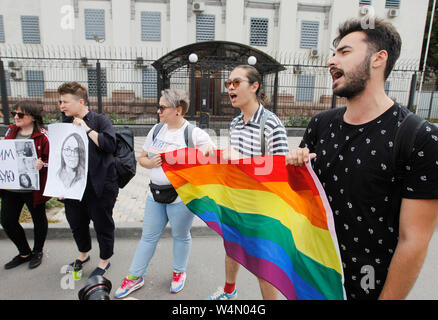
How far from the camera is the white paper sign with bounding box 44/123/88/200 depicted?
9.50 feet

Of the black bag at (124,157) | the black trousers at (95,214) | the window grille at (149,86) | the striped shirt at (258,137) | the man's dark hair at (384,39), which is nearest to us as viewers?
the man's dark hair at (384,39)

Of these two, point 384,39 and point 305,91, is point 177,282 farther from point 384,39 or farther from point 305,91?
point 305,91

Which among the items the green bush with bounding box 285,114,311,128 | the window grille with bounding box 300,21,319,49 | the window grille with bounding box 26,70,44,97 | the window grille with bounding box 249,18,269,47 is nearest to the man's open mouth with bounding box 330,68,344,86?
the green bush with bounding box 285,114,311,128

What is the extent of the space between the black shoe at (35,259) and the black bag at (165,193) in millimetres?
1916

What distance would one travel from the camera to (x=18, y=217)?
11.2ft

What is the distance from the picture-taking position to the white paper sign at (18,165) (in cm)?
325

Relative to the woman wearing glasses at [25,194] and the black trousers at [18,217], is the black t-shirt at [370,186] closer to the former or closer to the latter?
the woman wearing glasses at [25,194]

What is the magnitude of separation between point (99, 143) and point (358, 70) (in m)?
2.42

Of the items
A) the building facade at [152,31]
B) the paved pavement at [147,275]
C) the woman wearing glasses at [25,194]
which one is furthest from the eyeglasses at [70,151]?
the building facade at [152,31]

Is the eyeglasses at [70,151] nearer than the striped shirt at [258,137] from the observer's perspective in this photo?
No

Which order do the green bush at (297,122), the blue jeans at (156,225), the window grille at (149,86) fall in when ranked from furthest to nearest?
the window grille at (149,86)
the green bush at (297,122)
the blue jeans at (156,225)

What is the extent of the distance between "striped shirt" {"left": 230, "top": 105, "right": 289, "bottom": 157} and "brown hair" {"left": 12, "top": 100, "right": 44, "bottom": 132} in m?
2.46

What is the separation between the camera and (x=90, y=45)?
19594 mm

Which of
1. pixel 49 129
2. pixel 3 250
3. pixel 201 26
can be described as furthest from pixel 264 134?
pixel 201 26
